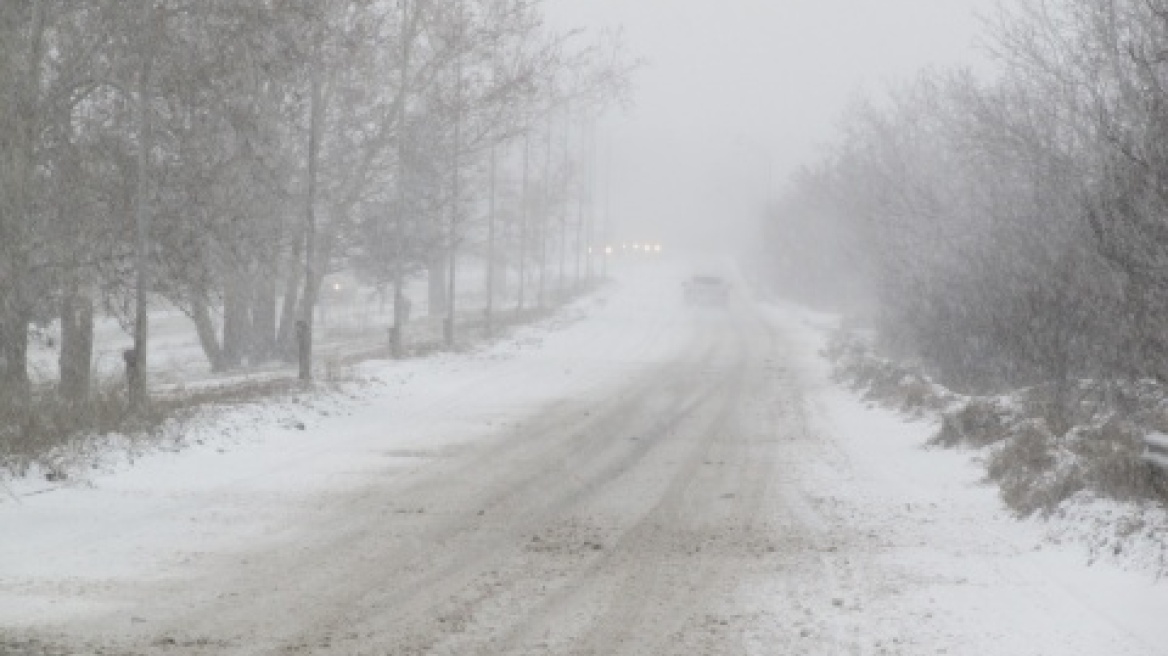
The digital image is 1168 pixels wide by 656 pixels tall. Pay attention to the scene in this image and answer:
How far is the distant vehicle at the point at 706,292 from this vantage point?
192ft

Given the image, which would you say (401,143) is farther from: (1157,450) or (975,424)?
(1157,450)

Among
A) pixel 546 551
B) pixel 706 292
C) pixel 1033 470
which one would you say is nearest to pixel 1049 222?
pixel 1033 470

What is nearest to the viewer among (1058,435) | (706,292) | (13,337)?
(1058,435)

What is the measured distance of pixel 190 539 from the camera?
9.24 meters

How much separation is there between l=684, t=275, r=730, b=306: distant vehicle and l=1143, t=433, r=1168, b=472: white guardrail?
48.8 metres

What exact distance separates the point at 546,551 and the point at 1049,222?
966 centimetres

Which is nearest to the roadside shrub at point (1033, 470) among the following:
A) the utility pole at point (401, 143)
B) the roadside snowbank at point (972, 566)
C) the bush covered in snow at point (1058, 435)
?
the bush covered in snow at point (1058, 435)

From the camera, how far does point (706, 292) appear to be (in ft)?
193

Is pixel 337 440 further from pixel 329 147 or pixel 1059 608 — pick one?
pixel 329 147

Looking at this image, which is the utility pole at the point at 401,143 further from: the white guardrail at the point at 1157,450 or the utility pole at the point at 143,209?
the white guardrail at the point at 1157,450

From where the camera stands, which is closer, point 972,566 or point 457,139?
point 972,566

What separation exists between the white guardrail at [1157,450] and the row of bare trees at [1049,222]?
138 centimetres

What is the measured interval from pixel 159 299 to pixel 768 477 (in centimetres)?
886

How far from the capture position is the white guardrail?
29.8 feet
